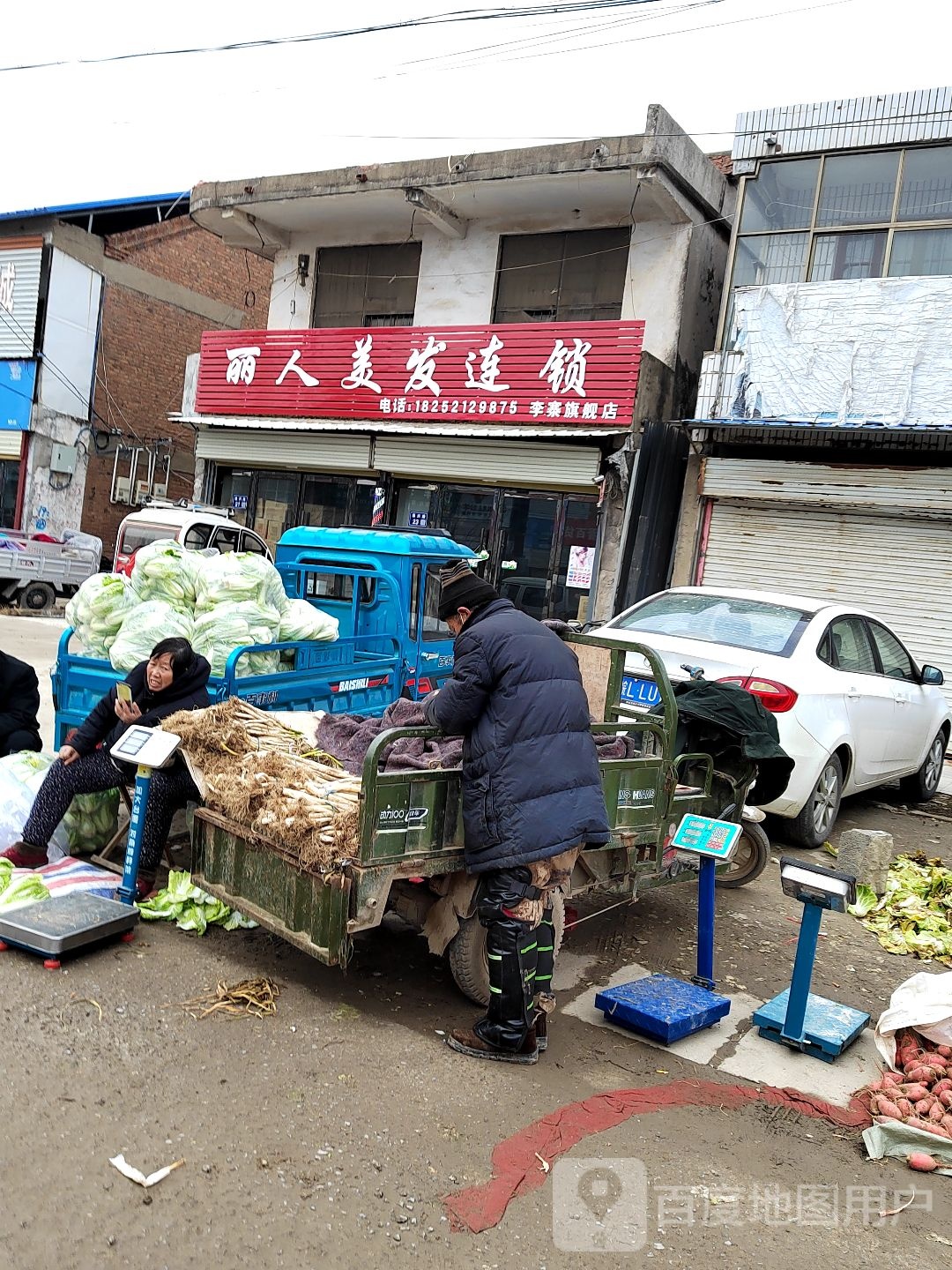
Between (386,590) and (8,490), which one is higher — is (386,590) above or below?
below

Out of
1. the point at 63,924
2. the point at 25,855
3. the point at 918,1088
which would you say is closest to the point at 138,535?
the point at 25,855

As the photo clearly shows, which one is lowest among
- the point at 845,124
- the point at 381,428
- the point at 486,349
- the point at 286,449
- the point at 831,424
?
the point at 286,449

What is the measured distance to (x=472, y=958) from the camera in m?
3.99

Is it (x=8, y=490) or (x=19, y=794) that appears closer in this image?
(x=19, y=794)

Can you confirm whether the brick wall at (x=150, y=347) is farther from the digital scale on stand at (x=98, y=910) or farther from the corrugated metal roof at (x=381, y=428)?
the digital scale on stand at (x=98, y=910)

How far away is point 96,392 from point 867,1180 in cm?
2325

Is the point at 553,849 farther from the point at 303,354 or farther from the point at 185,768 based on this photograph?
the point at 303,354

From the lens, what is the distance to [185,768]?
15.8 ft

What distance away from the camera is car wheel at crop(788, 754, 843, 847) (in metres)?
6.94

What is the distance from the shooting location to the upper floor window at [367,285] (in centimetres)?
1694

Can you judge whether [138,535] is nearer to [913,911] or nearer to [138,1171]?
[913,911]

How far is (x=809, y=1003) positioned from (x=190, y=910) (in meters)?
2.88

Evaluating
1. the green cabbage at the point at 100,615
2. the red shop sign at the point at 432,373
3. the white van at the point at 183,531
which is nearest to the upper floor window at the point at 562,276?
the red shop sign at the point at 432,373

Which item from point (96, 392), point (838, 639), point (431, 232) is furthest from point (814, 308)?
point (96, 392)
